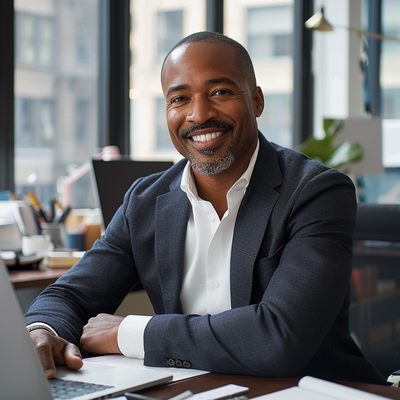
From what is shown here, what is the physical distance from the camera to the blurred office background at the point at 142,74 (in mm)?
2824

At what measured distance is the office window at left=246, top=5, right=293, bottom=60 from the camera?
17.2ft

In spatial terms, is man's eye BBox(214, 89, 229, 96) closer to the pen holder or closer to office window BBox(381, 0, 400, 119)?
the pen holder

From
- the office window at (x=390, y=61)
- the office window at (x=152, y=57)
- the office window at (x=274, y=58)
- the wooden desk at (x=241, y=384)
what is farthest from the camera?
the office window at (x=390, y=61)

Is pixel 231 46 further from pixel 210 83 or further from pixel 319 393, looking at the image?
pixel 319 393

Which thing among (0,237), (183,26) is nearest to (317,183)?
(0,237)

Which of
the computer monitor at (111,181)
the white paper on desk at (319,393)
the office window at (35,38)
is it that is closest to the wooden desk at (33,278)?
the computer monitor at (111,181)

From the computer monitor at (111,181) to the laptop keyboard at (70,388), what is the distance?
1.17 metres

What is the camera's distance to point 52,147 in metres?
3.01

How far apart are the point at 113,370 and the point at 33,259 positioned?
1.09m

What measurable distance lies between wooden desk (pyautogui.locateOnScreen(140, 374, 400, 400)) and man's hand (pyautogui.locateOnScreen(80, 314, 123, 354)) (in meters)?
0.22

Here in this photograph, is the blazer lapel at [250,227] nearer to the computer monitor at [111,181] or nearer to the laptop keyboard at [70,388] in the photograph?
the laptop keyboard at [70,388]

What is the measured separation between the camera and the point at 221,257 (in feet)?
4.09

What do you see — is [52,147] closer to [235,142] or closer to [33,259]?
[33,259]

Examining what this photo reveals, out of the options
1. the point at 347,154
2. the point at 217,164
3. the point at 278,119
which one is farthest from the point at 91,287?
the point at 278,119
